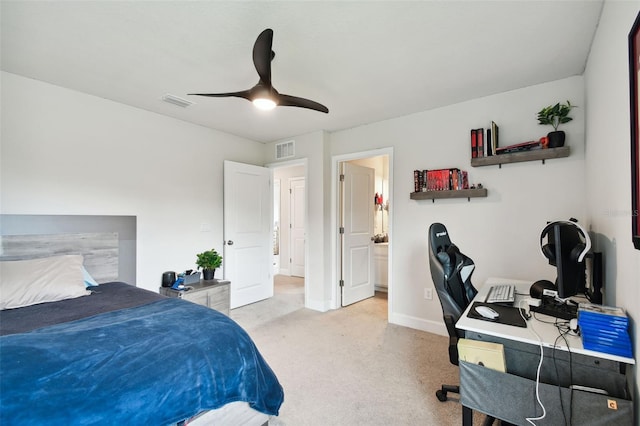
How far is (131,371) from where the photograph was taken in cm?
121

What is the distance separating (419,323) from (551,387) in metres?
2.16

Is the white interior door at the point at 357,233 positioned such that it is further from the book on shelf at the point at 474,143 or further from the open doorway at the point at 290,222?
the open doorway at the point at 290,222

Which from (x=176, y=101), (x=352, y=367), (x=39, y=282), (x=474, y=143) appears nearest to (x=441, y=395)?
(x=352, y=367)

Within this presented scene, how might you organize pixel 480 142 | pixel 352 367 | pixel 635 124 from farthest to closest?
1. pixel 480 142
2. pixel 352 367
3. pixel 635 124

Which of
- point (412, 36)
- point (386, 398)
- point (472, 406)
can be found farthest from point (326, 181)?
point (472, 406)

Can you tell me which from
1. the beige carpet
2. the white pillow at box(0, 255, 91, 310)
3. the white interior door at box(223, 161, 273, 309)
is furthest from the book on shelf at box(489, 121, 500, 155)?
the white pillow at box(0, 255, 91, 310)

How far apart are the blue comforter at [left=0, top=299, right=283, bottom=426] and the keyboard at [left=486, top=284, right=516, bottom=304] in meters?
1.44

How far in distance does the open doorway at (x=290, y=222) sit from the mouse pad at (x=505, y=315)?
453cm

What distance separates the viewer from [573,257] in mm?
1551

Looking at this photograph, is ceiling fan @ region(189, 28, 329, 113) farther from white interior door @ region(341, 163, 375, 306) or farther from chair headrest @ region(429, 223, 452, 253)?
white interior door @ region(341, 163, 375, 306)

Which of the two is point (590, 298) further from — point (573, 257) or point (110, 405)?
point (110, 405)

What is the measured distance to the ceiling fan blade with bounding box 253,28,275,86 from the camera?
5.09 ft

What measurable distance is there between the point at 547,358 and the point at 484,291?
0.86 m

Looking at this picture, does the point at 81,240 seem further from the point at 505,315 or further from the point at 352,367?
the point at 505,315
